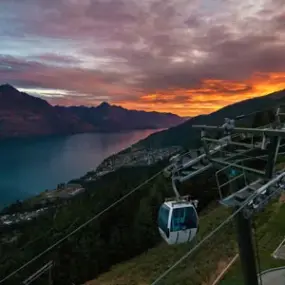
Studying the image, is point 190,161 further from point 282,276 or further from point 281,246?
point 281,246

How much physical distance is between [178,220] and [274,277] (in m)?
10.7

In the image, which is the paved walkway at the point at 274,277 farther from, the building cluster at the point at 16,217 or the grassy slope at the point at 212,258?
the building cluster at the point at 16,217

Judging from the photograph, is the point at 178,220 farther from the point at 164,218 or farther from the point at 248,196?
the point at 248,196

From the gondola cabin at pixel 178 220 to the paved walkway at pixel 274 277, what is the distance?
9554 millimetres

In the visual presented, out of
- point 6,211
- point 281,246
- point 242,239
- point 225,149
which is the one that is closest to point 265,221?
point 281,246

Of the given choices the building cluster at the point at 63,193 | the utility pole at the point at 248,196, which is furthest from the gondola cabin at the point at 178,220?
the building cluster at the point at 63,193

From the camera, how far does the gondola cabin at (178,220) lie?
9.48m

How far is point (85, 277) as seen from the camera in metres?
47.2

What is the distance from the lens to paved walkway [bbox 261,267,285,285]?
1739 centimetres

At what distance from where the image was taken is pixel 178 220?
9.52 meters

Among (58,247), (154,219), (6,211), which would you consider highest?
(154,219)

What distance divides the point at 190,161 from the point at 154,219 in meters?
42.6

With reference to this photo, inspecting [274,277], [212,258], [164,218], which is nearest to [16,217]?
[212,258]

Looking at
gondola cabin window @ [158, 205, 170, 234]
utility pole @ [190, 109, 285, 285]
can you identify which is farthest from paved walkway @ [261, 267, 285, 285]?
utility pole @ [190, 109, 285, 285]
